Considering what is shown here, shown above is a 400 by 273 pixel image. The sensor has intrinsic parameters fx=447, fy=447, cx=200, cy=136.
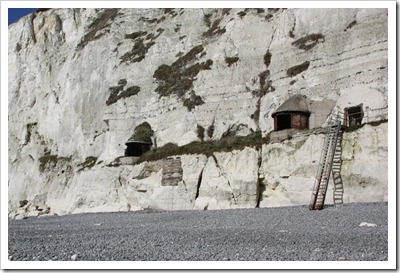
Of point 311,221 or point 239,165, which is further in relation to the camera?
point 239,165

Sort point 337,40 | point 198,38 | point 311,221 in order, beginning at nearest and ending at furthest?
point 311,221, point 337,40, point 198,38

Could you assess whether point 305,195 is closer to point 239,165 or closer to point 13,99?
point 239,165

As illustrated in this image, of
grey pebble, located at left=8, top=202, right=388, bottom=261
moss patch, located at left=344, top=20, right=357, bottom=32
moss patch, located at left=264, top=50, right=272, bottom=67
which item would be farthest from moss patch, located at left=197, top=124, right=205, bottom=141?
grey pebble, located at left=8, top=202, right=388, bottom=261

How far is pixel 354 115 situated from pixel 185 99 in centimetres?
1464

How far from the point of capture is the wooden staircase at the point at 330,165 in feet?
76.2

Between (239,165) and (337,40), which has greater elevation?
(337,40)

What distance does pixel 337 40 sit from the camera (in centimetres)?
3078

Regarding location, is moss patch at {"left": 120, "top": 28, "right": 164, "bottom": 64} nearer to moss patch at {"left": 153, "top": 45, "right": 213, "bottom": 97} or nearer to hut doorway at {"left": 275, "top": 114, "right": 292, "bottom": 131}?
moss patch at {"left": 153, "top": 45, "right": 213, "bottom": 97}

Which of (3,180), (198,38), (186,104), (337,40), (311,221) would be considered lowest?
(311,221)

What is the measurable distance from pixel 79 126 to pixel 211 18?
16955mm

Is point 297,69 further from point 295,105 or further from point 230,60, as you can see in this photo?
point 230,60

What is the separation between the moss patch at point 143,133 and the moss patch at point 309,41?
46.1 feet

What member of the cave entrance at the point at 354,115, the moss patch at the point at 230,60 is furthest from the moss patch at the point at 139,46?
the cave entrance at the point at 354,115

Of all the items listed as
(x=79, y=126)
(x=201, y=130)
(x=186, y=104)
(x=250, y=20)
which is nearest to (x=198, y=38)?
(x=250, y=20)
